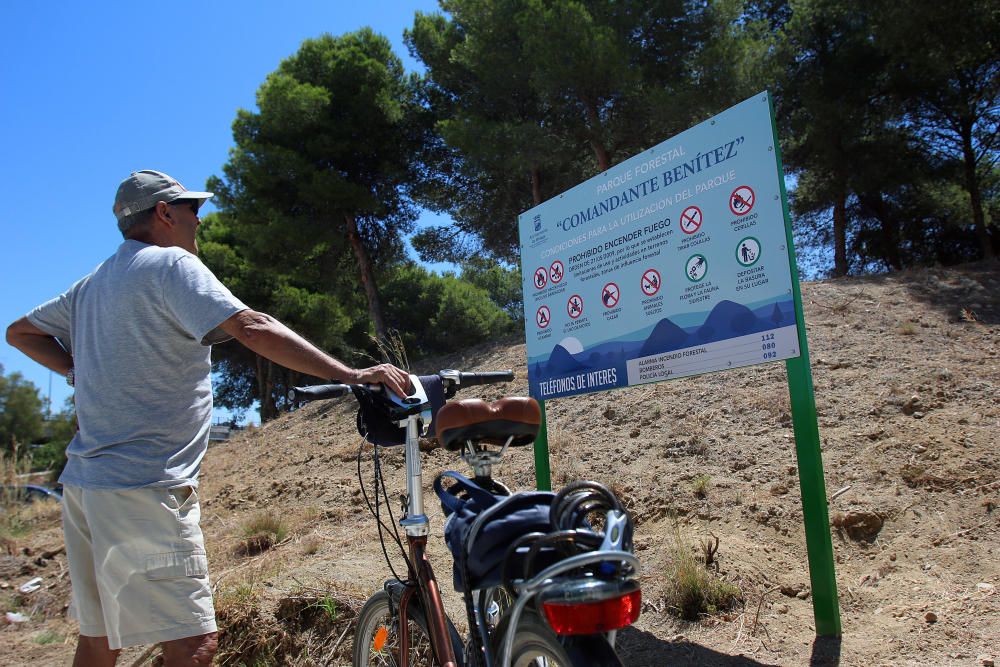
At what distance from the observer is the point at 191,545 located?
2.11 meters

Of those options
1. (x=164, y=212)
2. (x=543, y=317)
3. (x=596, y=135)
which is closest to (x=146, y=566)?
(x=164, y=212)

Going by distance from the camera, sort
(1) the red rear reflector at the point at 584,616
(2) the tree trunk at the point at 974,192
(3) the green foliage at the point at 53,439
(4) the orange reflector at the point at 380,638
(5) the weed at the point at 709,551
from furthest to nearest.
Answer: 1. (3) the green foliage at the point at 53,439
2. (2) the tree trunk at the point at 974,192
3. (5) the weed at the point at 709,551
4. (4) the orange reflector at the point at 380,638
5. (1) the red rear reflector at the point at 584,616

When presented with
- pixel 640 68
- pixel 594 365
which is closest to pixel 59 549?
pixel 594 365

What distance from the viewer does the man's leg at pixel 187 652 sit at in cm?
202

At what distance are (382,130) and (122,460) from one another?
14.7m

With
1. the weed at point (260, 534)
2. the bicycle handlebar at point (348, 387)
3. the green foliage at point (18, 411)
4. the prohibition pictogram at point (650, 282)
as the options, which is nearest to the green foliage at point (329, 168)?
the weed at point (260, 534)

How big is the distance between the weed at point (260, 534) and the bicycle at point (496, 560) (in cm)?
366

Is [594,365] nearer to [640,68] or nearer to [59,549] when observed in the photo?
[59,549]

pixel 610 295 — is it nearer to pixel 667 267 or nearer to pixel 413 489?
pixel 667 267

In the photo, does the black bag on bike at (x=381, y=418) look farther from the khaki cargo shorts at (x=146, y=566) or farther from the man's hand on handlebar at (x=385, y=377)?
the khaki cargo shorts at (x=146, y=566)

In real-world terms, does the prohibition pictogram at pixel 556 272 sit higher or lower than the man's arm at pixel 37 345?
higher

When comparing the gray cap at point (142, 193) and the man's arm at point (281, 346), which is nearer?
the man's arm at point (281, 346)

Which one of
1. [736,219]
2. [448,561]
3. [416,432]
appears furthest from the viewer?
[448,561]

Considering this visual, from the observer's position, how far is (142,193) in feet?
7.85
